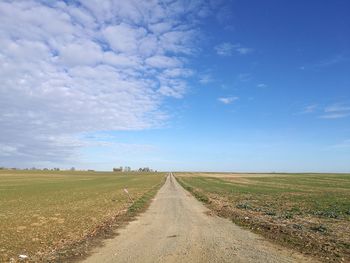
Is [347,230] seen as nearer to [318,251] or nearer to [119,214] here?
[318,251]

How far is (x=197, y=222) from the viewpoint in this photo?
22547mm

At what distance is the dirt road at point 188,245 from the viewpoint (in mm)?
12815

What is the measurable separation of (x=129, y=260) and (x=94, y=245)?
3.51m

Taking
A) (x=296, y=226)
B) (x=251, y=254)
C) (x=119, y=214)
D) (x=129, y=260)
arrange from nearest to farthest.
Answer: (x=129, y=260)
(x=251, y=254)
(x=296, y=226)
(x=119, y=214)

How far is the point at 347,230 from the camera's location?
61.5 feet

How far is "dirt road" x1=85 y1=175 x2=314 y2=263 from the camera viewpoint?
12.8 metres

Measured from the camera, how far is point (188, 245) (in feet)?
49.5

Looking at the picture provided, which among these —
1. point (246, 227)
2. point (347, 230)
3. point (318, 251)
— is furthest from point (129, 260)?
point (347, 230)

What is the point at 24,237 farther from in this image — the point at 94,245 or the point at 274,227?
the point at 274,227

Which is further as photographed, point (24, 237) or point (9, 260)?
point (24, 237)

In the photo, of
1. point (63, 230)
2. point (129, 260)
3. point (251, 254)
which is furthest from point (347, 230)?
point (63, 230)

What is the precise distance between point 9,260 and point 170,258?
5328mm

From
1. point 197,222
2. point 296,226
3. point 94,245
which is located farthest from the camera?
point 197,222

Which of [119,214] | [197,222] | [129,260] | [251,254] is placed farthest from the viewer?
[119,214]
